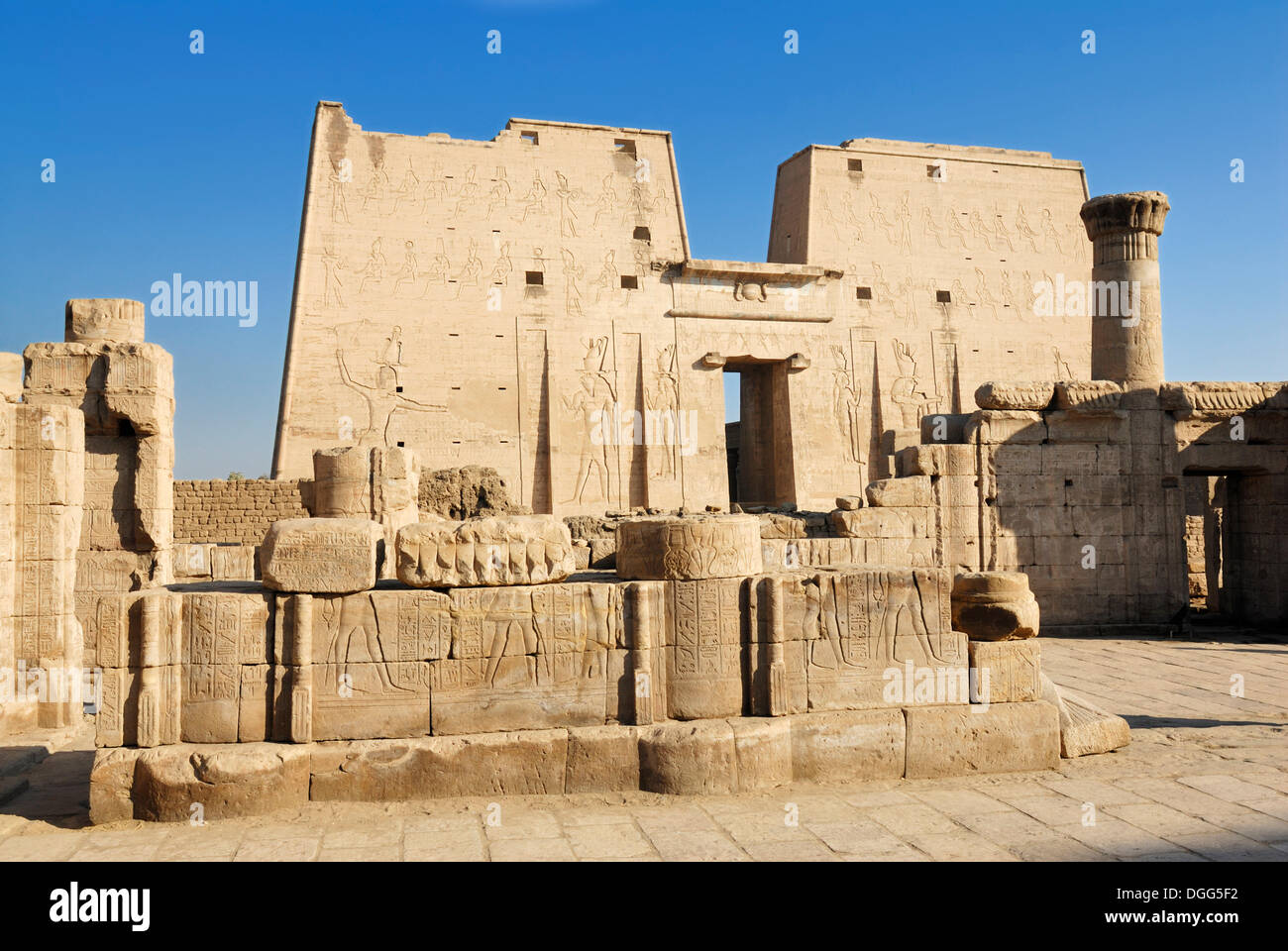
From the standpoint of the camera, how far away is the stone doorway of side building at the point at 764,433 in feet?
71.2

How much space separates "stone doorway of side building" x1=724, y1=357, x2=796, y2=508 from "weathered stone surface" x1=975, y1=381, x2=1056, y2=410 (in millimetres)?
7612

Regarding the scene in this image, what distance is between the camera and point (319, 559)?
18.8ft

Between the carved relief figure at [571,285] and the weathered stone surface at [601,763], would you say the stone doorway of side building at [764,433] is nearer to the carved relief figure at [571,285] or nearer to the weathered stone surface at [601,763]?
the carved relief figure at [571,285]

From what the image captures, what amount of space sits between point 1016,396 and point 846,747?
30.3 feet

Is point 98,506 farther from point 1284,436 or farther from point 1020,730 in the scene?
point 1284,436

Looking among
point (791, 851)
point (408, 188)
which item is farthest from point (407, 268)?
point (791, 851)

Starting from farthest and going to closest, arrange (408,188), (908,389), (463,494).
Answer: (908,389) → (408,188) → (463,494)

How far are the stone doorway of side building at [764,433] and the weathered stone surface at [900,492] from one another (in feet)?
25.6

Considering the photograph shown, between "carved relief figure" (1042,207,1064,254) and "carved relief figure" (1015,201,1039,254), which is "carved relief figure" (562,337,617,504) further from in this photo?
"carved relief figure" (1042,207,1064,254)

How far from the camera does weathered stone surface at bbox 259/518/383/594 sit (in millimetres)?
5723

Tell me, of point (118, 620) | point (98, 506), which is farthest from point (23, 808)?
point (98, 506)

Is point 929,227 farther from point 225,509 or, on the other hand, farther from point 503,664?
point 503,664

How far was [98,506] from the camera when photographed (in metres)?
9.88

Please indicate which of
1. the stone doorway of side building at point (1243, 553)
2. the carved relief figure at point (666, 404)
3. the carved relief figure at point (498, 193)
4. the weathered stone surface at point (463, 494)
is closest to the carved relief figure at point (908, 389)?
the carved relief figure at point (666, 404)
